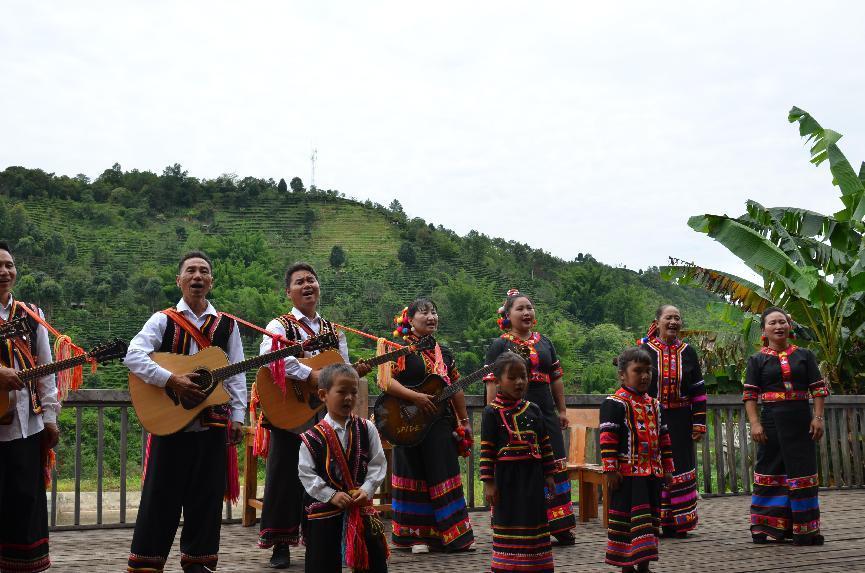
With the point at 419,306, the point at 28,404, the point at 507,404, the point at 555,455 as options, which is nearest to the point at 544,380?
the point at 555,455

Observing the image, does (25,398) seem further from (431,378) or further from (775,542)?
(775,542)

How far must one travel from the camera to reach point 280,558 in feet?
20.0

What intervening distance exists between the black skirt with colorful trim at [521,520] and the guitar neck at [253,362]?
1.37 metres

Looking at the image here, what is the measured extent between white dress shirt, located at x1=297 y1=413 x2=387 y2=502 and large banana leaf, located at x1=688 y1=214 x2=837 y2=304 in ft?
29.7

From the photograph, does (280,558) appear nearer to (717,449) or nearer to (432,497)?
(432,497)

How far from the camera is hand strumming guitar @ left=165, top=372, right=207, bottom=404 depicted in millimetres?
5133

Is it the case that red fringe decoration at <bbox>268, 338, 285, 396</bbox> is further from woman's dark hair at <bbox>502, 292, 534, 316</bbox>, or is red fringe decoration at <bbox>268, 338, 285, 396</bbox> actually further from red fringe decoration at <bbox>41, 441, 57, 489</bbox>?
woman's dark hair at <bbox>502, 292, 534, 316</bbox>

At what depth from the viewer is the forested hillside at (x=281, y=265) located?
4775cm

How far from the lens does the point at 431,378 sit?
686 centimetres

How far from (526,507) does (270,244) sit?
62.3m

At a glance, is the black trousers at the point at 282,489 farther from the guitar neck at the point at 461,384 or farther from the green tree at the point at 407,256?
the green tree at the point at 407,256

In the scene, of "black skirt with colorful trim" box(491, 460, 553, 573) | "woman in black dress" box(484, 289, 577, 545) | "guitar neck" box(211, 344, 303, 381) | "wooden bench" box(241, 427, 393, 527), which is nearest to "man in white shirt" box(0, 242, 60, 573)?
"guitar neck" box(211, 344, 303, 381)

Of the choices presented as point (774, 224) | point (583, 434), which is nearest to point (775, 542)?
point (583, 434)

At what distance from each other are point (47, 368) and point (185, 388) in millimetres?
702
